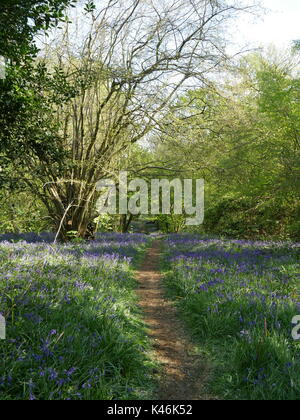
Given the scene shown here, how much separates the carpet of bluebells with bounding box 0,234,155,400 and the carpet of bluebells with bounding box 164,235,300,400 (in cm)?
94

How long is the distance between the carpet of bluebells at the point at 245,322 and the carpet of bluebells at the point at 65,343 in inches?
37.1

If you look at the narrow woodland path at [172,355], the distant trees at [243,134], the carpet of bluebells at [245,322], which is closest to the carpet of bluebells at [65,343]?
the narrow woodland path at [172,355]

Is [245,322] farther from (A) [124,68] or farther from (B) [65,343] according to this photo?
(A) [124,68]

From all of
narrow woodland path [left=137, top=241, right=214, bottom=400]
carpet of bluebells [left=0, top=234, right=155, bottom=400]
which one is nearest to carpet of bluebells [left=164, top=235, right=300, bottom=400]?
narrow woodland path [left=137, top=241, right=214, bottom=400]

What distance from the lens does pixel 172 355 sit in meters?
4.25

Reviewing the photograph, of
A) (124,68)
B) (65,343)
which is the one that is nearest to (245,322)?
(65,343)

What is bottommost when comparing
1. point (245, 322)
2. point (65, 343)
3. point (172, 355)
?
point (172, 355)

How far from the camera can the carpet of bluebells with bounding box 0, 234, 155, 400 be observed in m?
2.79

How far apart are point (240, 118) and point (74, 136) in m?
5.75

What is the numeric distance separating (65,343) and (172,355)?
5.20 feet

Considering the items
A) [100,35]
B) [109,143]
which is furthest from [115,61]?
[109,143]

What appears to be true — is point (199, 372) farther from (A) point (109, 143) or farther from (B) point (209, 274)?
(A) point (109, 143)

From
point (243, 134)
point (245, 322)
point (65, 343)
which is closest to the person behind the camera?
point (65, 343)

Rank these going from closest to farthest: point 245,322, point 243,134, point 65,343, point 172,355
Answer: point 65,343 → point 172,355 → point 245,322 → point 243,134
